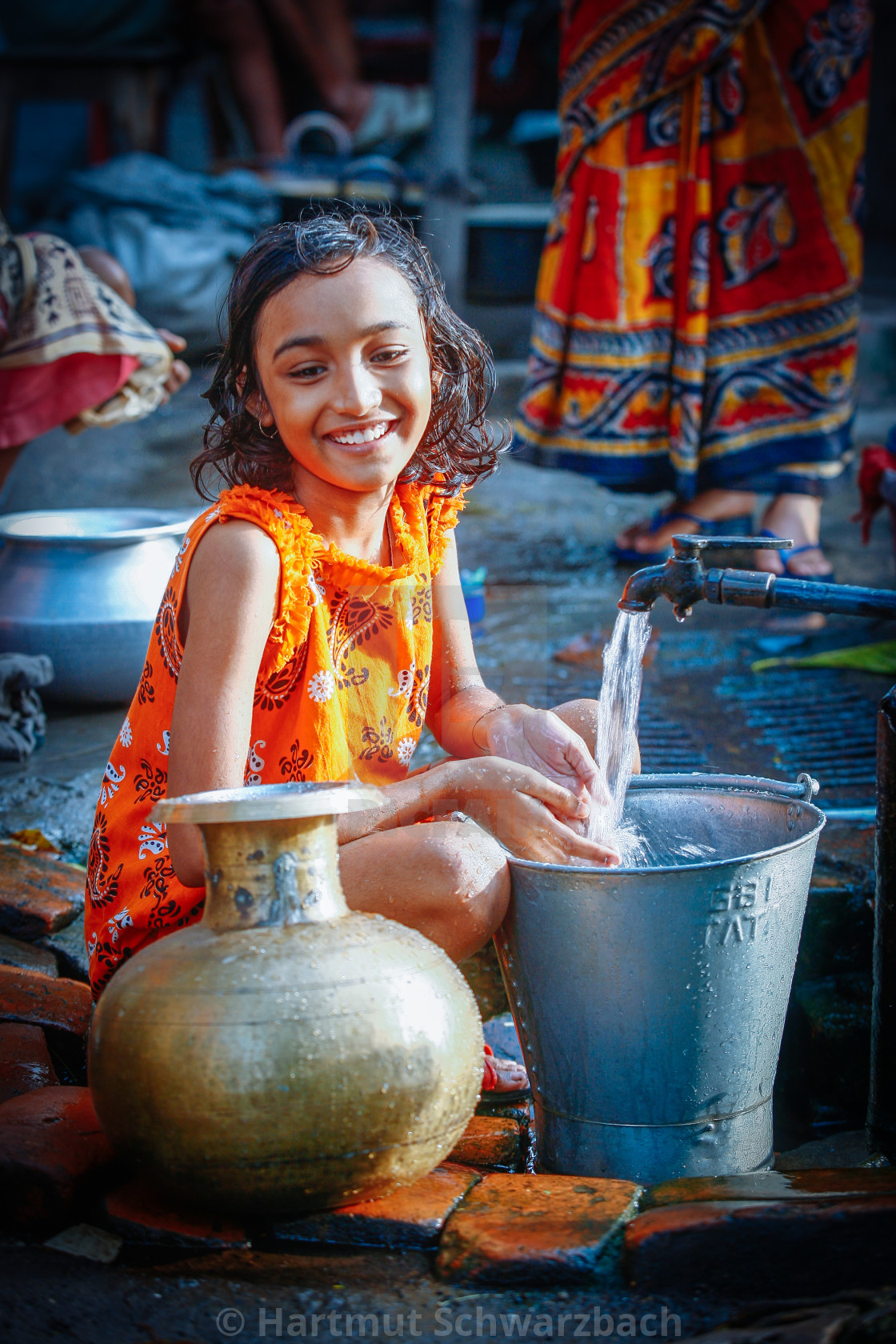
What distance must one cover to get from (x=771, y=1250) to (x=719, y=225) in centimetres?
358

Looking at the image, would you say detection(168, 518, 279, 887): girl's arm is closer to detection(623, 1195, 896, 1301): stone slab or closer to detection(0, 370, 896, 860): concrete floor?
detection(623, 1195, 896, 1301): stone slab

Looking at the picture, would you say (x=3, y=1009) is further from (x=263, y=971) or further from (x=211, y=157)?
(x=211, y=157)

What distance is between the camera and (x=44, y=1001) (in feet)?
6.61

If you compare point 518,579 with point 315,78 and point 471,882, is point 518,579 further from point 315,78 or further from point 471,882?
point 315,78

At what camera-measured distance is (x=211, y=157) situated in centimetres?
963

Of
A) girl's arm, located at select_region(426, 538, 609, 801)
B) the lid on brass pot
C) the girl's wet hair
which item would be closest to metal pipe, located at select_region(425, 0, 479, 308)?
the girl's wet hair

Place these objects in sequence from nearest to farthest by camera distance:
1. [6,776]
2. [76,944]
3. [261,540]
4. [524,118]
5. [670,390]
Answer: [261,540]
[76,944]
[6,776]
[670,390]
[524,118]

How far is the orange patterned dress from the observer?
177cm

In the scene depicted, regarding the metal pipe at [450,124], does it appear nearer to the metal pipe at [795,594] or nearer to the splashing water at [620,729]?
the splashing water at [620,729]

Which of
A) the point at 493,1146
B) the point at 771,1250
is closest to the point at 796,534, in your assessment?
the point at 493,1146

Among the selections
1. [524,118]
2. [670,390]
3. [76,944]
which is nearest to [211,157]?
[524,118]

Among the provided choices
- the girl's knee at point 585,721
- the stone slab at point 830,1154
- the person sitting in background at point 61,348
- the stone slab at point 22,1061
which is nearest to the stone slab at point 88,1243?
the stone slab at point 22,1061

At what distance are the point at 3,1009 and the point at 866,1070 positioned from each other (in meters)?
1.57

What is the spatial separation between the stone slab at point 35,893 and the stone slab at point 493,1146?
874 mm
